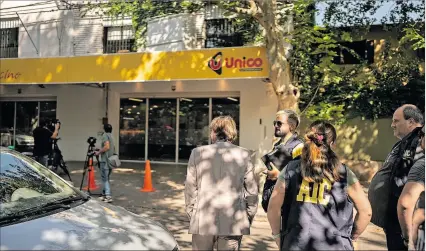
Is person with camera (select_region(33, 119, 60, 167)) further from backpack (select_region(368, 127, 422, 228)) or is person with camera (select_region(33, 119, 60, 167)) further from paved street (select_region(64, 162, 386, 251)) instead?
backpack (select_region(368, 127, 422, 228))

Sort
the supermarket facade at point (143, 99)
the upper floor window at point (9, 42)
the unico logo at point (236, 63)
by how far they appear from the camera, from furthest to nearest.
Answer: the upper floor window at point (9, 42)
the supermarket facade at point (143, 99)
the unico logo at point (236, 63)

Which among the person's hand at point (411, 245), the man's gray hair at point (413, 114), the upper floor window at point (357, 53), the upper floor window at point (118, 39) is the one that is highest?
the upper floor window at point (118, 39)

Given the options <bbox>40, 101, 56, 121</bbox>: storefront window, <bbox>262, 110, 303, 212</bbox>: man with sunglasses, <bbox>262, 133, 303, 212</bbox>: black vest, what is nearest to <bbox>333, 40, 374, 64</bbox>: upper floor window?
<bbox>262, 110, 303, 212</bbox>: man with sunglasses

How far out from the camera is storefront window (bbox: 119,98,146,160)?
14.1 metres

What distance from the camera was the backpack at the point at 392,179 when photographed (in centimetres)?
288

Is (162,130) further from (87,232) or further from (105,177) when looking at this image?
(87,232)

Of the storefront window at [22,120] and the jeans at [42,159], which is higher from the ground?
the storefront window at [22,120]

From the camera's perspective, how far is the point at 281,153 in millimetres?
3455

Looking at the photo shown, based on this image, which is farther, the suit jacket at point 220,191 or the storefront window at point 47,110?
the storefront window at point 47,110

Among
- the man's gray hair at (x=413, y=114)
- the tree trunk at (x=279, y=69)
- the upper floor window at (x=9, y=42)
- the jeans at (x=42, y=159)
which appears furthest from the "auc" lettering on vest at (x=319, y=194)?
the upper floor window at (x=9, y=42)

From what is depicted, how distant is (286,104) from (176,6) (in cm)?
604

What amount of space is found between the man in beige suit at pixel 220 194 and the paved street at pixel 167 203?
63.0 inches

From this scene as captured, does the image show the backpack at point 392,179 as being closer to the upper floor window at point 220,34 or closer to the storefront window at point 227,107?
the storefront window at point 227,107

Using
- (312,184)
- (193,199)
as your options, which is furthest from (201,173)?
(312,184)
